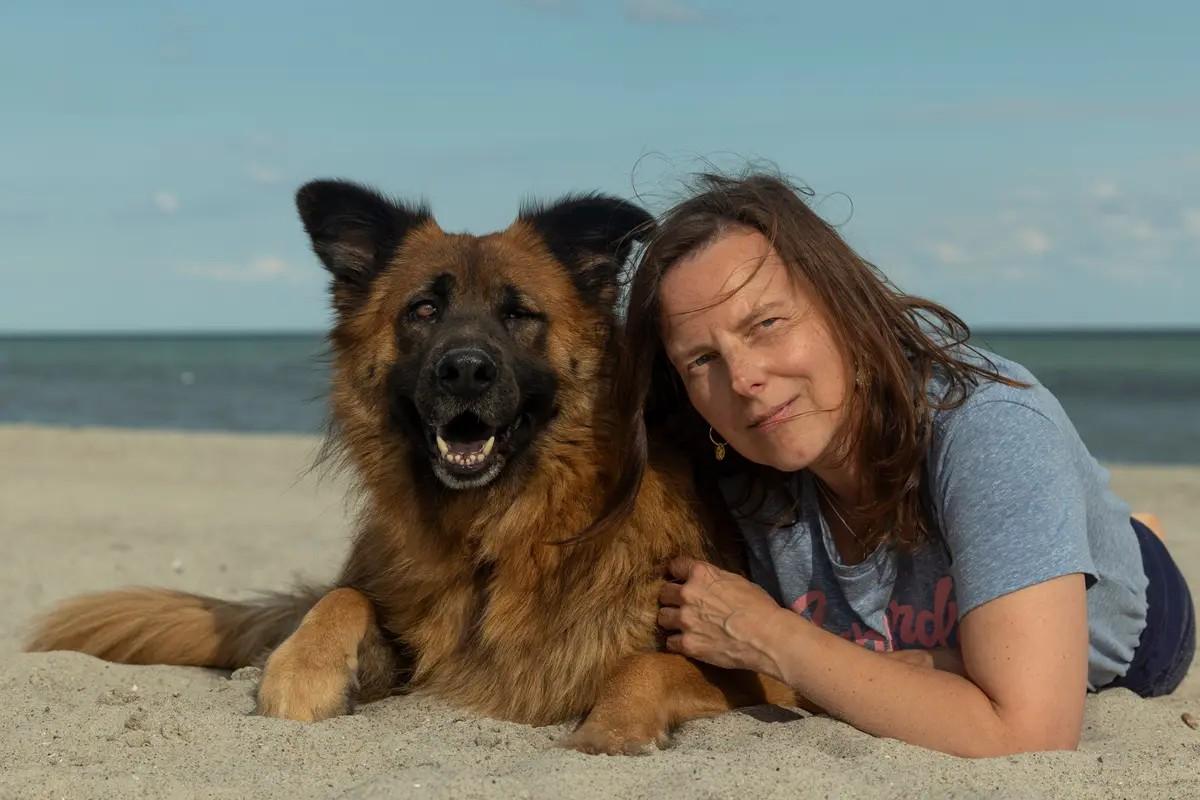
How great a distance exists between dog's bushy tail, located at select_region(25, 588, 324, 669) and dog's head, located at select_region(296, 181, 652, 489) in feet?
2.80

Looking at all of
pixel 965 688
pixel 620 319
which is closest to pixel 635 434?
pixel 620 319

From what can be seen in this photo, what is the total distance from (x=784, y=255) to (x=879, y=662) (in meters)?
1.09

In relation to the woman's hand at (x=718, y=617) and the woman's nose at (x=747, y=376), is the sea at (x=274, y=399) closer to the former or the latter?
the woman's hand at (x=718, y=617)

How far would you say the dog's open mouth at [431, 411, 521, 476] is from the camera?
3.68 meters

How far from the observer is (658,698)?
10.7ft

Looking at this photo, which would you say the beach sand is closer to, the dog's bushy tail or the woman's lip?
the dog's bushy tail

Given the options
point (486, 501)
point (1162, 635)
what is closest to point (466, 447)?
point (486, 501)

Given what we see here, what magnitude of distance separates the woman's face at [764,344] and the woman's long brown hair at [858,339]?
0.04m

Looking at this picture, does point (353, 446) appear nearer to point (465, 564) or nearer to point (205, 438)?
point (465, 564)

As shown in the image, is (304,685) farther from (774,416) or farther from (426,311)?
(774,416)

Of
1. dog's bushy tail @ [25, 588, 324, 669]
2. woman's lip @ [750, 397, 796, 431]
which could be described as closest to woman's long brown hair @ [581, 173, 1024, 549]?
woman's lip @ [750, 397, 796, 431]

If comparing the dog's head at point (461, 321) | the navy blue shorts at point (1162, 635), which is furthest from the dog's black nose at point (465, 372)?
the navy blue shorts at point (1162, 635)

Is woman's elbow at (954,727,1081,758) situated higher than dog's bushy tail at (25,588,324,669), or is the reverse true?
woman's elbow at (954,727,1081,758)

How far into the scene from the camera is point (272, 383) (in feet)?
108
